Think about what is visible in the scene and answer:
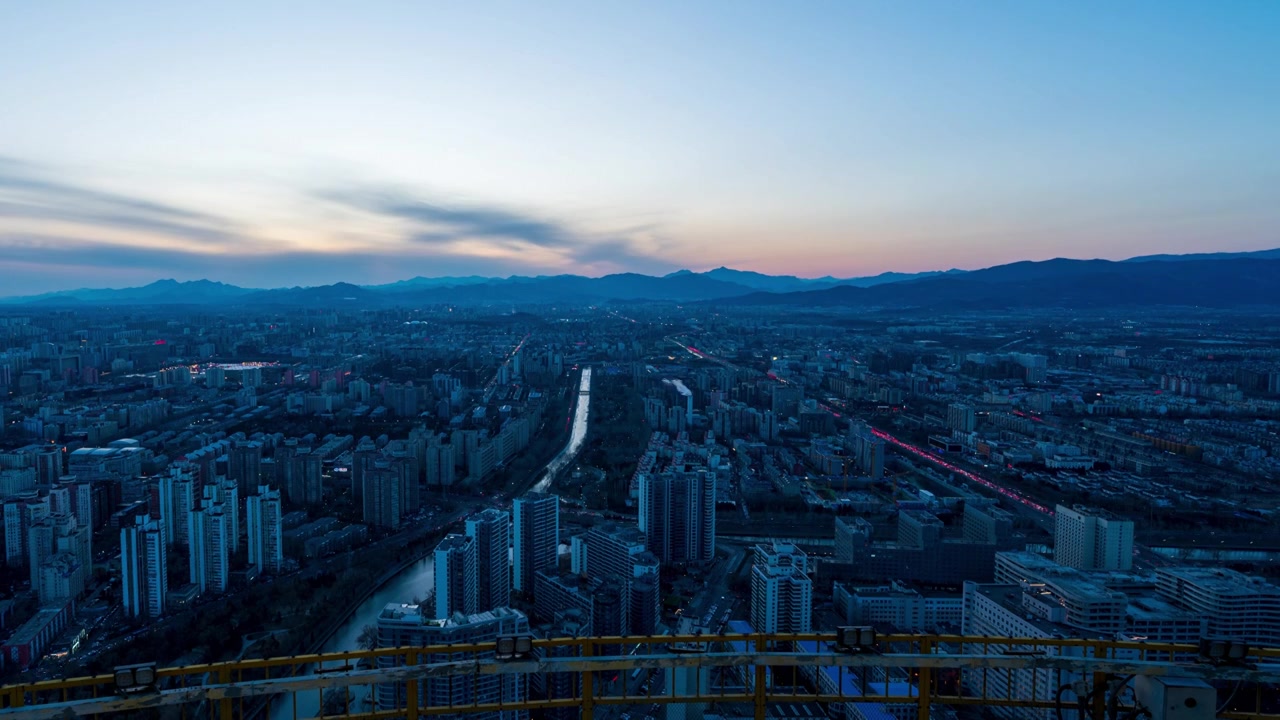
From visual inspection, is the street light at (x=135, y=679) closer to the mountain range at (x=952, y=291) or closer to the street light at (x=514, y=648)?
the street light at (x=514, y=648)

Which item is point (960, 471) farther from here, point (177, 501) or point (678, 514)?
point (177, 501)

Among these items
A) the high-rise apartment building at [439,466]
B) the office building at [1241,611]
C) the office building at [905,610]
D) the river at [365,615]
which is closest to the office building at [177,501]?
the river at [365,615]

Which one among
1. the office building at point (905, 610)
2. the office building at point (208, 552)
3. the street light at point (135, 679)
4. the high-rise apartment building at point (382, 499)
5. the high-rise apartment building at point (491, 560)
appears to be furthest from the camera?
the high-rise apartment building at point (382, 499)

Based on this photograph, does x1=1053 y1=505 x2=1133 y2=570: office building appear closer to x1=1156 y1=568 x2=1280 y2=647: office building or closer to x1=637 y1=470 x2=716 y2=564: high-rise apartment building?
x1=1156 y1=568 x2=1280 y2=647: office building

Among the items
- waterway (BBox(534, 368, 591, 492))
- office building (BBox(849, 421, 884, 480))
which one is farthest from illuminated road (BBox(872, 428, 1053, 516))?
waterway (BBox(534, 368, 591, 492))

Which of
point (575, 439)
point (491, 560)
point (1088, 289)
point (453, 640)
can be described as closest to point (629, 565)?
point (491, 560)

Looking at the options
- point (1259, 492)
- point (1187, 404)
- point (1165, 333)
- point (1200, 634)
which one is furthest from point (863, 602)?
point (1165, 333)
